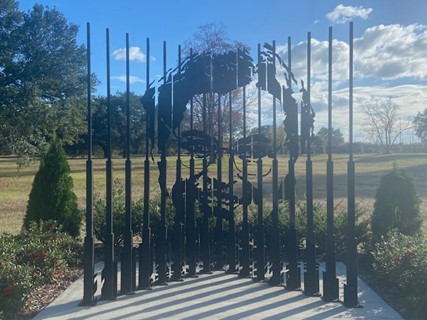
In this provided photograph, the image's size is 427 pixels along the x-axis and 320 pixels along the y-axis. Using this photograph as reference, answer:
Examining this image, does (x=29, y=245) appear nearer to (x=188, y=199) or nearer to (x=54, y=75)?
(x=188, y=199)

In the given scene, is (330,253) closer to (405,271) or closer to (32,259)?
(405,271)

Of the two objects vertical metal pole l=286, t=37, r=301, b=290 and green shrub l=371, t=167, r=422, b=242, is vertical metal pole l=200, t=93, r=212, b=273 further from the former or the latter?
green shrub l=371, t=167, r=422, b=242

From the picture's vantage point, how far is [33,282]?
5.00 metres

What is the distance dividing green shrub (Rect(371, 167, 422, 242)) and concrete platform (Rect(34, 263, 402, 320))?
1.69m

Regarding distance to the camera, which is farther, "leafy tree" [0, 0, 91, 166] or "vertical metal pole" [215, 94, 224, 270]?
"leafy tree" [0, 0, 91, 166]

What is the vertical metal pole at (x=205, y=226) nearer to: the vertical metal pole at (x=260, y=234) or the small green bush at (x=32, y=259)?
the vertical metal pole at (x=260, y=234)

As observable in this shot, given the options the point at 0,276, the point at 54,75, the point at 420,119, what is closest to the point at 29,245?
the point at 0,276

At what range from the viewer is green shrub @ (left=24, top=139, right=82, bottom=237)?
7688 millimetres

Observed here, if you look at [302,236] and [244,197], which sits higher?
[244,197]

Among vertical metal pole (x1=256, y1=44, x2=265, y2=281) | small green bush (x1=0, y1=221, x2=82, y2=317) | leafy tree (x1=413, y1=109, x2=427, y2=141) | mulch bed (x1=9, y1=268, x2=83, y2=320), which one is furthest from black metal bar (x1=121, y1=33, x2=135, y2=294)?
leafy tree (x1=413, y1=109, x2=427, y2=141)

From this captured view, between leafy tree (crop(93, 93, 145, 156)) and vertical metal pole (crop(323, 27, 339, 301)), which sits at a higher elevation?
leafy tree (crop(93, 93, 145, 156))

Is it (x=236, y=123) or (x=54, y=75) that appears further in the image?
(x=54, y=75)

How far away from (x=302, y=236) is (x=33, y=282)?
3985mm

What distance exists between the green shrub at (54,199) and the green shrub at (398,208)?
4888 mm
